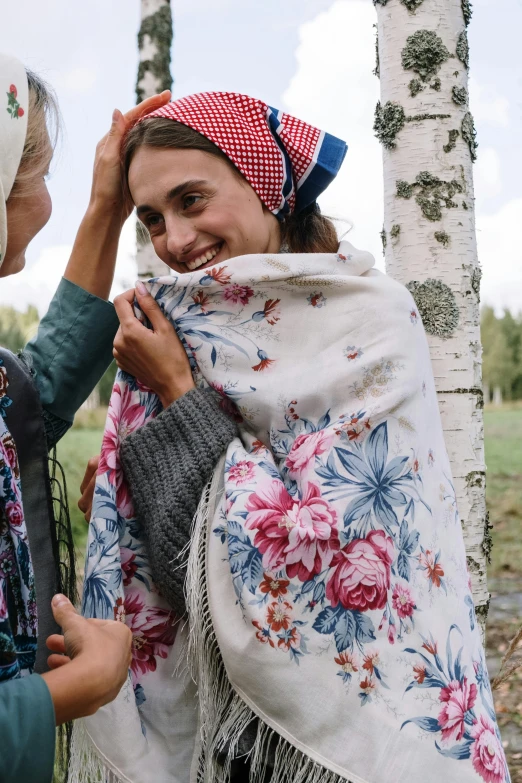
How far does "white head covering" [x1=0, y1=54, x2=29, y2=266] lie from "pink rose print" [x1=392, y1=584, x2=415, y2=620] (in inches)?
41.8

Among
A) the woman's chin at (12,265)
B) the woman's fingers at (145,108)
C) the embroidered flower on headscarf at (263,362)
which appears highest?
the woman's fingers at (145,108)

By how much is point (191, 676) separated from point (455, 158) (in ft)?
5.18

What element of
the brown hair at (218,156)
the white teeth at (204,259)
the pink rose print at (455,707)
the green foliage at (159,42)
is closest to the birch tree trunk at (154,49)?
the green foliage at (159,42)

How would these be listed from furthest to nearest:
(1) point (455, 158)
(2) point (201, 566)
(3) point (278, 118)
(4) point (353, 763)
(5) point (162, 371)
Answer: (1) point (455, 158)
(3) point (278, 118)
(5) point (162, 371)
(2) point (201, 566)
(4) point (353, 763)

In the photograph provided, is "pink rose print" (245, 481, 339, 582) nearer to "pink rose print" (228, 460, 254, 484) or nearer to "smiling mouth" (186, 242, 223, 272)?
"pink rose print" (228, 460, 254, 484)

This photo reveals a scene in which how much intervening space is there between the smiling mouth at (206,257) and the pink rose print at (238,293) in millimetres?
137

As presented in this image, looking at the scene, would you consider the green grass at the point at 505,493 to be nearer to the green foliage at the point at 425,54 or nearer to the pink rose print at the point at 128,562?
the green foliage at the point at 425,54

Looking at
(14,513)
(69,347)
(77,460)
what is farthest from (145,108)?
(77,460)

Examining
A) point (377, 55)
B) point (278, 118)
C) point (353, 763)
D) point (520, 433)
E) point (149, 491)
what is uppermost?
point (377, 55)

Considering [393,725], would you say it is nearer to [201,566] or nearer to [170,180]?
[201,566]

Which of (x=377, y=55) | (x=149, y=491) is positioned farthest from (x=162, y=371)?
(x=377, y=55)

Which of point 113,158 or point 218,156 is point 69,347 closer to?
point 113,158

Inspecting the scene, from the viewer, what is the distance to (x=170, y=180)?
1.81m

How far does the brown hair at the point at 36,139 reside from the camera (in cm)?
160
